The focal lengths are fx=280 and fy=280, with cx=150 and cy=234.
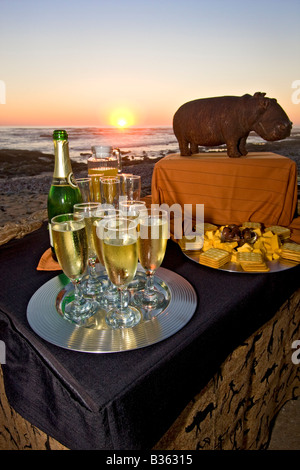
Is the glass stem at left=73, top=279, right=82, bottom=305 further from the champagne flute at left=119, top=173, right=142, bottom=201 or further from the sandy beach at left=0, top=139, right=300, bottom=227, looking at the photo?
the sandy beach at left=0, top=139, right=300, bottom=227

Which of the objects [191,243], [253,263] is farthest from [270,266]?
[191,243]

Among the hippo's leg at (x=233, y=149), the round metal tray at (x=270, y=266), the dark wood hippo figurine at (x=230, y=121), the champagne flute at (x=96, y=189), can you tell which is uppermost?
the dark wood hippo figurine at (x=230, y=121)

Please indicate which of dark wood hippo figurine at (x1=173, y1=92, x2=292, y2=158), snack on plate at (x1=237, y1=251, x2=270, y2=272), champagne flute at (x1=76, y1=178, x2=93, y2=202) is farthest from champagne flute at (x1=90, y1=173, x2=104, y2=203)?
dark wood hippo figurine at (x1=173, y1=92, x2=292, y2=158)

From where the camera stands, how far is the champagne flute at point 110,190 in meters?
0.85

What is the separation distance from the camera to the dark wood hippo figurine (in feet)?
4.25

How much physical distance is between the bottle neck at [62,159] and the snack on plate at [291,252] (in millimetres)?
690

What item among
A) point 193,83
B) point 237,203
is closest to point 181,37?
point 193,83

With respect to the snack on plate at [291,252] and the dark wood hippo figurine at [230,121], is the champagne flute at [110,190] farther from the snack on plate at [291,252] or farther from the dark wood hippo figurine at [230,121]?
the dark wood hippo figurine at [230,121]

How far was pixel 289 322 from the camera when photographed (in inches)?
42.7

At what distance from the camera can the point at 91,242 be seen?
2.16ft

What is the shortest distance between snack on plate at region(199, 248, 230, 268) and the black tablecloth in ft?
0.12

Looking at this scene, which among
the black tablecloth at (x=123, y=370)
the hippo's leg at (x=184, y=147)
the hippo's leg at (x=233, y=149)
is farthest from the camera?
the hippo's leg at (x=184, y=147)

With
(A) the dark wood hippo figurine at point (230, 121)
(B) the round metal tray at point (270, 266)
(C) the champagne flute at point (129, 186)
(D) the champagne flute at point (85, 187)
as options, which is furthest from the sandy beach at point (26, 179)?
(B) the round metal tray at point (270, 266)

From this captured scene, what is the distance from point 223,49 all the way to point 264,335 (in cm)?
264
